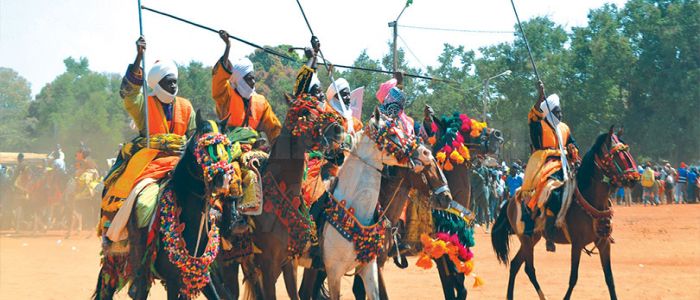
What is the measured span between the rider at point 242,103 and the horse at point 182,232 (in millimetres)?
2083

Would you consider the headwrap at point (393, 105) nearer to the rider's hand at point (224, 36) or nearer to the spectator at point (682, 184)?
the rider's hand at point (224, 36)

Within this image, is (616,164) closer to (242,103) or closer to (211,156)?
(242,103)

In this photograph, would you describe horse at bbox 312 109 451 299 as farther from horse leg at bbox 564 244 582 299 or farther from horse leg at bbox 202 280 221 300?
horse leg at bbox 564 244 582 299

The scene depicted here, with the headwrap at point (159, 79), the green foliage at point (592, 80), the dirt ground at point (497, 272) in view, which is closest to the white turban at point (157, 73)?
the headwrap at point (159, 79)

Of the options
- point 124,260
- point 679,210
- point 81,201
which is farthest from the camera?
point 679,210

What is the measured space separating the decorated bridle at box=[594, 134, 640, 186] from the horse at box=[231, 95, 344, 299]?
5385 mm

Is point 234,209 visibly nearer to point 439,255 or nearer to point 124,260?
point 124,260

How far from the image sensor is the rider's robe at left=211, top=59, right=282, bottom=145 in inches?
391

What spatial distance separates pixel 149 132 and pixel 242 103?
5.11 feet

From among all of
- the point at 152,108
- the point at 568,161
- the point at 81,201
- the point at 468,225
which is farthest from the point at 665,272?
the point at 81,201

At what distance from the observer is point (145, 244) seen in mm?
8188

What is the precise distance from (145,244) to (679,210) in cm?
3132

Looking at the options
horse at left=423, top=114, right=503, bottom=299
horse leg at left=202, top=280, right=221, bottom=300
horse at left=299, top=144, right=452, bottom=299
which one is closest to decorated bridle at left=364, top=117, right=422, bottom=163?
horse at left=299, top=144, right=452, bottom=299

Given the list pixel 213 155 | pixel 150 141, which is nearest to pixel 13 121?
pixel 150 141
